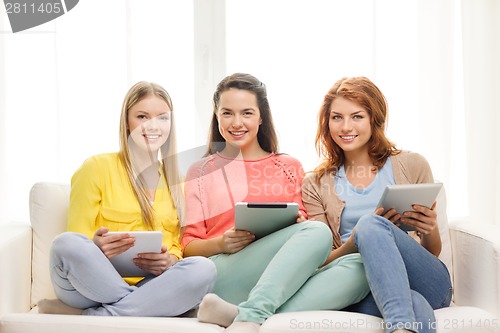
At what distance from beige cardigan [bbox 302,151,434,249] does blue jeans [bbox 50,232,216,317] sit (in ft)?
1.63

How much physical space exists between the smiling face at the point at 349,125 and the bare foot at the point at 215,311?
2.68 feet

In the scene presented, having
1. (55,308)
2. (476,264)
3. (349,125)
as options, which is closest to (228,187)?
(349,125)

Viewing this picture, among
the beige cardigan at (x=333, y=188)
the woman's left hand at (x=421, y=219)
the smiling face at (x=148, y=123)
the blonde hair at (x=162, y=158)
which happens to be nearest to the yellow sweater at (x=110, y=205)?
the blonde hair at (x=162, y=158)

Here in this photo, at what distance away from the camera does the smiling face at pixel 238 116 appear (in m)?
2.57

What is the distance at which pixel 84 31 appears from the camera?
3396mm

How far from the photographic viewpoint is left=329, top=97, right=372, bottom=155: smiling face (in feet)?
8.27

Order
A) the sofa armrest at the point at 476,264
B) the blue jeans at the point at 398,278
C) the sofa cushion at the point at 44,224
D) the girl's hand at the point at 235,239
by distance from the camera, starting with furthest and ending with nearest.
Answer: the sofa cushion at the point at 44,224 < the girl's hand at the point at 235,239 < the sofa armrest at the point at 476,264 < the blue jeans at the point at 398,278

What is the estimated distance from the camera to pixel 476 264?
2.34 meters

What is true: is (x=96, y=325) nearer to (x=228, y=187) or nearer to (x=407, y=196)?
(x=228, y=187)

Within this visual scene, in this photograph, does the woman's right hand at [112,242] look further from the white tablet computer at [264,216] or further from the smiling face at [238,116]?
the smiling face at [238,116]

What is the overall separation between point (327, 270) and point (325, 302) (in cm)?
11

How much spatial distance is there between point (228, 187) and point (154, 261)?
0.47m

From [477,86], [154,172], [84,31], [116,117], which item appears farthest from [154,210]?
[477,86]

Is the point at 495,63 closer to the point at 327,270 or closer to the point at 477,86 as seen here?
the point at 477,86
